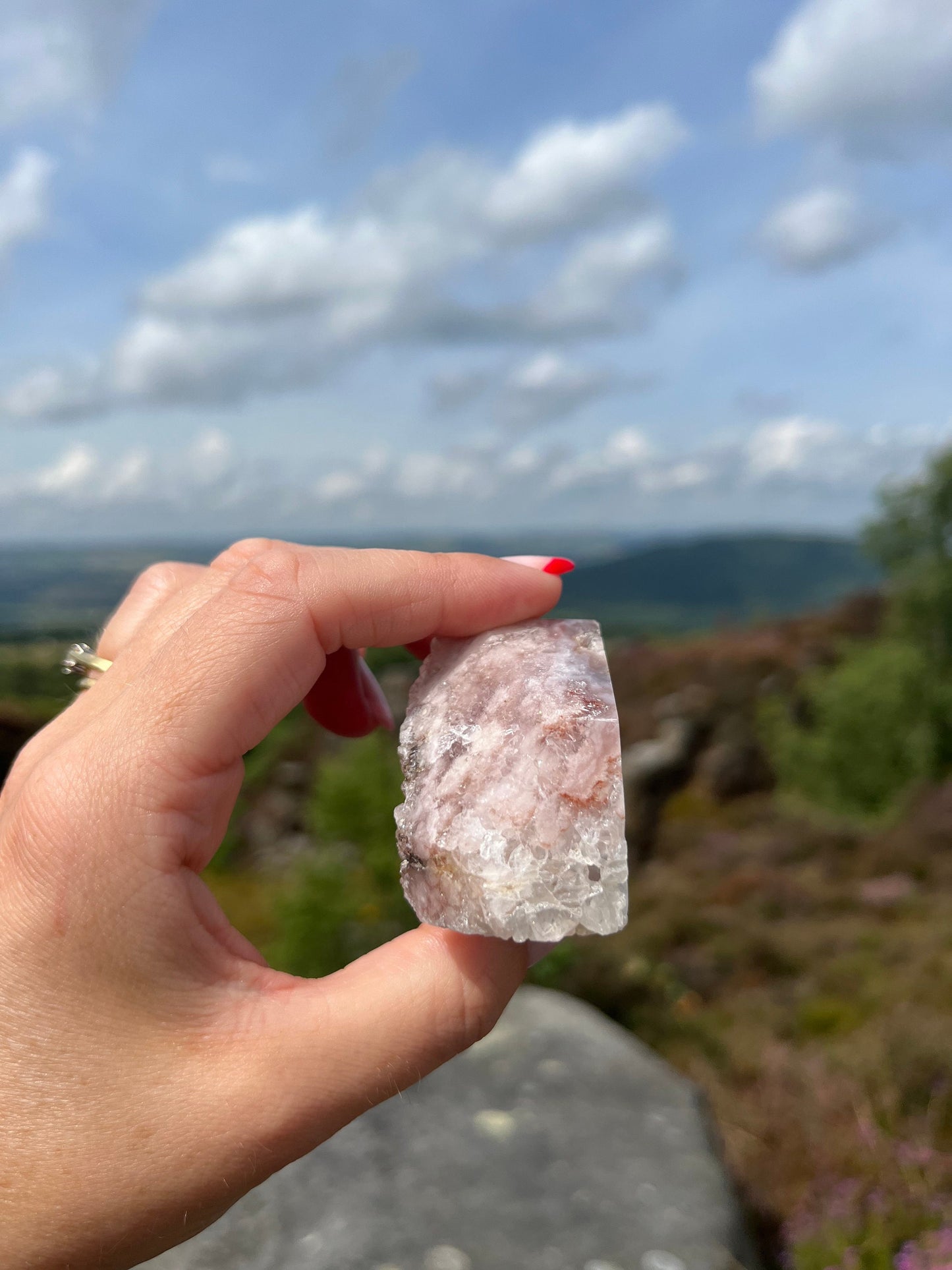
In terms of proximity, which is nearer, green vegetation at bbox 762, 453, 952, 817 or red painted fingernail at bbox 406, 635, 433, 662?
red painted fingernail at bbox 406, 635, 433, 662

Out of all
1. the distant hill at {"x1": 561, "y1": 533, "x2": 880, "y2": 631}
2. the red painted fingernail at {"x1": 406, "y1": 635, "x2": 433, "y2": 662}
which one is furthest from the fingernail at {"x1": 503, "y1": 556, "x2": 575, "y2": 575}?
the distant hill at {"x1": 561, "y1": 533, "x2": 880, "y2": 631}

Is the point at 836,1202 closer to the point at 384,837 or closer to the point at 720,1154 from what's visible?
the point at 720,1154

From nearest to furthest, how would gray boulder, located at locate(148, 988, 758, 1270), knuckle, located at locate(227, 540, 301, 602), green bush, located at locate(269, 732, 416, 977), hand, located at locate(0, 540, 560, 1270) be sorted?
hand, located at locate(0, 540, 560, 1270) < knuckle, located at locate(227, 540, 301, 602) < gray boulder, located at locate(148, 988, 758, 1270) < green bush, located at locate(269, 732, 416, 977)

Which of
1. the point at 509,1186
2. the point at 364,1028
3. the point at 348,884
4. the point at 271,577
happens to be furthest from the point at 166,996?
the point at 348,884

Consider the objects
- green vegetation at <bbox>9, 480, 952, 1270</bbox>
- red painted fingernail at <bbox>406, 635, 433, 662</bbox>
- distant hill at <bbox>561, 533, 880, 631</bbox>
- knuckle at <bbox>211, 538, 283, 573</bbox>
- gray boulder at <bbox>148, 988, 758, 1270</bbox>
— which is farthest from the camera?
distant hill at <bbox>561, 533, 880, 631</bbox>

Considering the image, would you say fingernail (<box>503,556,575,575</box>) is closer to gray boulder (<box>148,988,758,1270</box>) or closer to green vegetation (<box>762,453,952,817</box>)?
gray boulder (<box>148,988,758,1270</box>)

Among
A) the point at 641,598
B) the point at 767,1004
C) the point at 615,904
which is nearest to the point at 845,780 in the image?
the point at 767,1004
